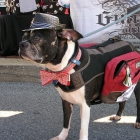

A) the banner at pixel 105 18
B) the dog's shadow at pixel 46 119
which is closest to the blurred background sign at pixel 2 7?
the banner at pixel 105 18

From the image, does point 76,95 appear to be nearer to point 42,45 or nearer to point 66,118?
point 66,118

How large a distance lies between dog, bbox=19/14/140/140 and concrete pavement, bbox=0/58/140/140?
54cm

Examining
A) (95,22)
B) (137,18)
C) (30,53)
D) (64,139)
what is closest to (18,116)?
(64,139)

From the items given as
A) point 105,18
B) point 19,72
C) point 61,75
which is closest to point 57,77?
point 61,75

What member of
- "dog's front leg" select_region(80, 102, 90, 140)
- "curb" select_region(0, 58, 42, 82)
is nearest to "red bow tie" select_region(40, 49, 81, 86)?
"dog's front leg" select_region(80, 102, 90, 140)

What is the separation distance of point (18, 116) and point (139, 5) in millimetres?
2802

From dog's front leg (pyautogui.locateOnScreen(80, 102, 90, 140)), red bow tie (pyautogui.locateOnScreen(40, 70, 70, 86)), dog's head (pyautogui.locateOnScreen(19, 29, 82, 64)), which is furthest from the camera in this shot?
dog's front leg (pyautogui.locateOnScreen(80, 102, 90, 140))

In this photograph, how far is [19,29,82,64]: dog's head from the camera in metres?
2.52

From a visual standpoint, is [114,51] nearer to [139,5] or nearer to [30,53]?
[30,53]

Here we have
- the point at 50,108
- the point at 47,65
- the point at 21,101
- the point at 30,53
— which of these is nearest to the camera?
the point at 30,53

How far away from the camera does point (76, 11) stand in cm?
564

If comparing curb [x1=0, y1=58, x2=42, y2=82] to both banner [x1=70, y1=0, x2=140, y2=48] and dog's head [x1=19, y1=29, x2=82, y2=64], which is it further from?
dog's head [x1=19, y1=29, x2=82, y2=64]

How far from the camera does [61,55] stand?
8.85ft

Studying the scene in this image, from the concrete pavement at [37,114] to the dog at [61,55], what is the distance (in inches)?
21.1
